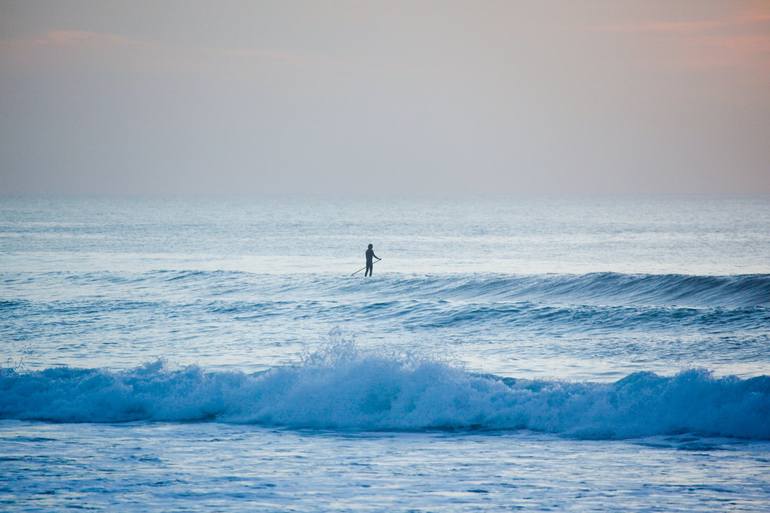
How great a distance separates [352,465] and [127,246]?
48601mm

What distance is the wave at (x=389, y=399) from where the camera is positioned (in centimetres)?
1196

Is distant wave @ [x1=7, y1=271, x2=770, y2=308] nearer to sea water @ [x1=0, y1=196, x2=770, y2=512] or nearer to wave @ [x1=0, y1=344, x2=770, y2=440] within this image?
sea water @ [x1=0, y1=196, x2=770, y2=512]

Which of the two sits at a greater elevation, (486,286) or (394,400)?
(486,286)

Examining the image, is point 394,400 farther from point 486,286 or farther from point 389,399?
point 486,286

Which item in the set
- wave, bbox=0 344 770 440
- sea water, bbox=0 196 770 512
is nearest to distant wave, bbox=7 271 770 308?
sea water, bbox=0 196 770 512

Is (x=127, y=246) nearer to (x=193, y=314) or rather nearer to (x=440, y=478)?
(x=193, y=314)

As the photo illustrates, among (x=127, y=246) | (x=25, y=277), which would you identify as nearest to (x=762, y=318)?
(x=25, y=277)

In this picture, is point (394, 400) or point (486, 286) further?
point (486, 286)

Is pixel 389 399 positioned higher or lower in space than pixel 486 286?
lower

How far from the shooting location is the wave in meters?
12.0

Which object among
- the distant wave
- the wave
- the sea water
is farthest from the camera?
the distant wave

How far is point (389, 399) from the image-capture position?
13203mm

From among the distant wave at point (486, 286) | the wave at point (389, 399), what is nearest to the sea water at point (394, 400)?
the wave at point (389, 399)

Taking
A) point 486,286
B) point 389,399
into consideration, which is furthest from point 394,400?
point 486,286
